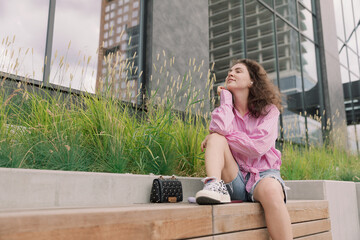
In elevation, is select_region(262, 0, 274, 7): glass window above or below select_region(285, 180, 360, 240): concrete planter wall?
above

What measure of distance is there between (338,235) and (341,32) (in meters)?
9.18

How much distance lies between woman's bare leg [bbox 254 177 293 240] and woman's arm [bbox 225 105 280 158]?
21 cm

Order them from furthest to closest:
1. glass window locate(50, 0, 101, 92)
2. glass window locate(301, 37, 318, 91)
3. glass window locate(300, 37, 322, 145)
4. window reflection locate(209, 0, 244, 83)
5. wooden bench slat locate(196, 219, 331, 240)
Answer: glass window locate(301, 37, 318, 91)
glass window locate(300, 37, 322, 145)
window reflection locate(209, 0, 244, 83)
glass window locate(50, 0, 101, 92)
wooden bench slat locate(196, 219, 331, 240)

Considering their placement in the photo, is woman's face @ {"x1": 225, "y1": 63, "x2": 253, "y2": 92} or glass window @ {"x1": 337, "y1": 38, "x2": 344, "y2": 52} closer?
woman's face @ {"x1": 225, "y1": 63, "x2": 253, "y2": 92}

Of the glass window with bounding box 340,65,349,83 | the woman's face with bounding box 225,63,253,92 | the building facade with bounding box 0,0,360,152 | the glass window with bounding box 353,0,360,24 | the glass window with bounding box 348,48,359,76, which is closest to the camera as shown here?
the woman's face with bounding box 225,63,253,92

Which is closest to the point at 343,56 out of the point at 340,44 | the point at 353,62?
the point at 340,44

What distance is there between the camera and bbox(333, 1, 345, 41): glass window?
1006 cm

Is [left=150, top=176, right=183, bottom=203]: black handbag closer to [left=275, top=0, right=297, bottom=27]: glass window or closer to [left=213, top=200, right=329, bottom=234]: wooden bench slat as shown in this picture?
[left=213, top=200, right=329, bottom=234]: wooden bench slat

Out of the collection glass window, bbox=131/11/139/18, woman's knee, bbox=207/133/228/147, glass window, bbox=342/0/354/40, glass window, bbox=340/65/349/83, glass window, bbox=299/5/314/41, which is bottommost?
woman's knee, bbox=207/133/228/147

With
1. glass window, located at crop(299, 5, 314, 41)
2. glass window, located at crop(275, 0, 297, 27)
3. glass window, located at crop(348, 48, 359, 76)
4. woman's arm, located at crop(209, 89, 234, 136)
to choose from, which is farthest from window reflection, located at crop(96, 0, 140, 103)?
glass window, located at crop(348, 48, 359, 76)

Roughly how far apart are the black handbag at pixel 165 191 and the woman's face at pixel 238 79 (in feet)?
A: 2.40

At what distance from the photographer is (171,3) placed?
457 cm

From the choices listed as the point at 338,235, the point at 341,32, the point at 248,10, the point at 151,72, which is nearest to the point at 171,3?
the point at 151,72

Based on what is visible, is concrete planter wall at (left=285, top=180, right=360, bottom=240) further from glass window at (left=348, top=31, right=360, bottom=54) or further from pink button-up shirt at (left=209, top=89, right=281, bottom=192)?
glass window at (left=348, top=31, right=360, bottom=54)
